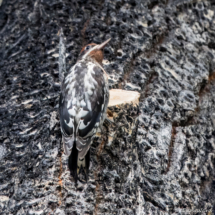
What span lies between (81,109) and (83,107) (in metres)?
0.02

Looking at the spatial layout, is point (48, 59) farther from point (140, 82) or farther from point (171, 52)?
point (171, 52)

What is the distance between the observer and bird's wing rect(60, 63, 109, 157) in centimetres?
218

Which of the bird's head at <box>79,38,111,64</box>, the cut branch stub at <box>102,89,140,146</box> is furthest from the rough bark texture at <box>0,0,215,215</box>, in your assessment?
the bird's head at <box>79,38,111,64</box>

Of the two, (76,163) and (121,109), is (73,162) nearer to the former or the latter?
(76,163)

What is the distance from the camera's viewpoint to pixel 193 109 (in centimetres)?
308

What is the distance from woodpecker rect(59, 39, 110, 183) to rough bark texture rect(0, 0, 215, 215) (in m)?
0.11

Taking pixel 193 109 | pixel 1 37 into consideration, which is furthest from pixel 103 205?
pixel 1 37

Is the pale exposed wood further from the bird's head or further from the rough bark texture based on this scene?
the bird's head

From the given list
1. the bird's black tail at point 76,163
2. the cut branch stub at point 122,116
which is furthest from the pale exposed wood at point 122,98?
the bird's black tail at point 76,163

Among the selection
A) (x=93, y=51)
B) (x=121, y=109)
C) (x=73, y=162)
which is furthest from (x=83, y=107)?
(x=93, y=51)

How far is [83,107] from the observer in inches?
92.4

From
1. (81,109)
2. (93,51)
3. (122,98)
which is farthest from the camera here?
(93,51)

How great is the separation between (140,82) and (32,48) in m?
1.15

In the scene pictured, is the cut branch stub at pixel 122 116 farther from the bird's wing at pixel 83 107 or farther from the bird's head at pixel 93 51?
the bird's head at pixel 93 51
